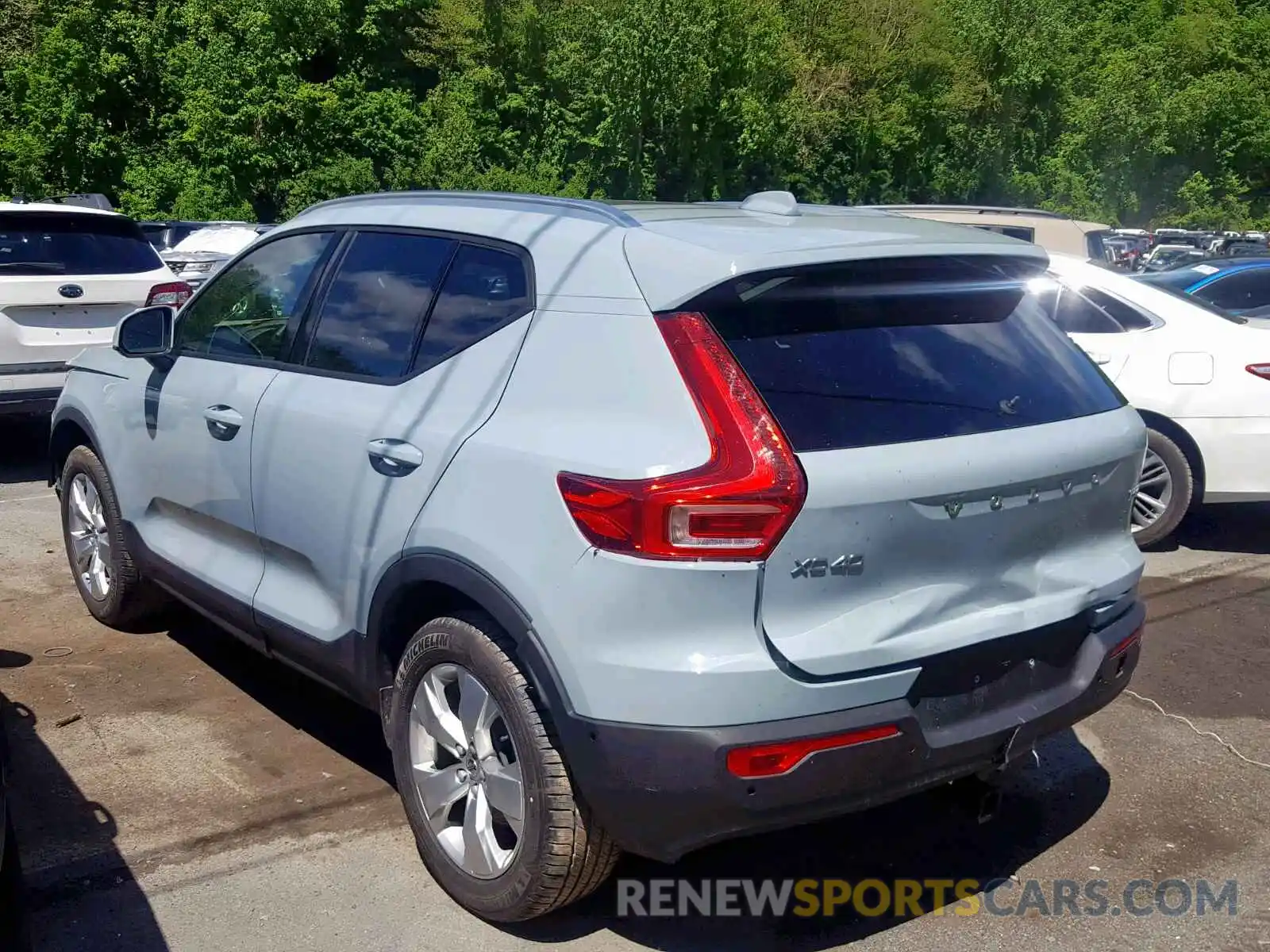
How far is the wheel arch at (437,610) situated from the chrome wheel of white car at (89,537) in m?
2.29

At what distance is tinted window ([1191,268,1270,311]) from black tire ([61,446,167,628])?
8.16 m

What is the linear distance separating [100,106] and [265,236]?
28.8 metres

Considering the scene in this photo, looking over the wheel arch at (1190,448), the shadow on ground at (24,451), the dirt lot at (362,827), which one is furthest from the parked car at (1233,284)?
the shadow on ground at (24,451)

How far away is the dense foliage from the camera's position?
2945 cm

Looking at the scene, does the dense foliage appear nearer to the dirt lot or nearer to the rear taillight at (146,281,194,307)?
the rear taillight at (146,281,194,307)

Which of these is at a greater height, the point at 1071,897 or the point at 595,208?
the point at 595,208

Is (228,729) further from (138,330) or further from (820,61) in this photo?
(820,61)

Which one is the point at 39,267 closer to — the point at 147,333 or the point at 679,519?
the point at 147,333

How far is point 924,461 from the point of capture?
9.58 feet

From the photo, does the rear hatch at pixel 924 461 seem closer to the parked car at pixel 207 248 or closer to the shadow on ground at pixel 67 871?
the shadow on ground at pixel 67 871

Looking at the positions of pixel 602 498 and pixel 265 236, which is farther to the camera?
pixel 265 236

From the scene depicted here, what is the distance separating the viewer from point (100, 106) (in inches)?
1174

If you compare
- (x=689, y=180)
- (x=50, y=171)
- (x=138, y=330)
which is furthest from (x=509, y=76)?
(x=138, y=330)

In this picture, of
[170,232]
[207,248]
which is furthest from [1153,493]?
[170,232]
